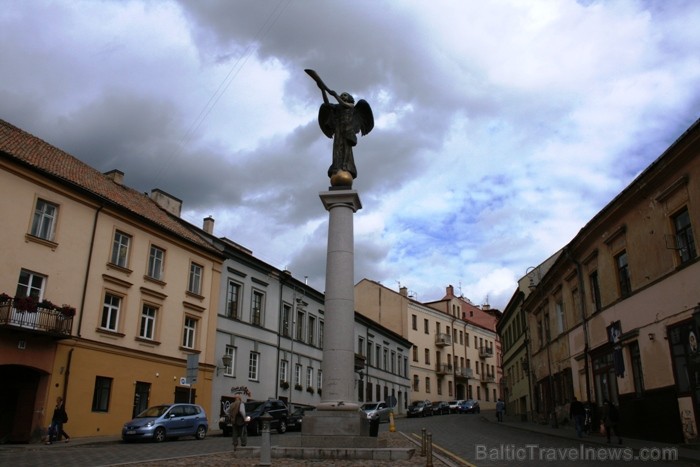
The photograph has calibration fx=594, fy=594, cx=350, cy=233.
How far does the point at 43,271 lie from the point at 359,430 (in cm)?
1508

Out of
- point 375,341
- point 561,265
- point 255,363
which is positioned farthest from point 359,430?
point 375,341

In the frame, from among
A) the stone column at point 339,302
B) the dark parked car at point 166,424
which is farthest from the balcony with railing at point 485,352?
the stone column at point 339,302

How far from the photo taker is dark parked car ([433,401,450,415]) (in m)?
50.7

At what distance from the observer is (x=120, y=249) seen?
2688cm

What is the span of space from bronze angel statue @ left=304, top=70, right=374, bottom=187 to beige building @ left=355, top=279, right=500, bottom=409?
4636 cm

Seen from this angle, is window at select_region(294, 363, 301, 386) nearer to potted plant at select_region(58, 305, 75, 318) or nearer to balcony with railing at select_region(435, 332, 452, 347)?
potted plant at select_region(58, 305, 75, 318)

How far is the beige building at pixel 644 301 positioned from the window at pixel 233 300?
697 inches

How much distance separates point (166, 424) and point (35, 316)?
6.15 m

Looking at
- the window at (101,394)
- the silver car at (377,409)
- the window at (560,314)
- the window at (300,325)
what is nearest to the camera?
the window at (101,394)

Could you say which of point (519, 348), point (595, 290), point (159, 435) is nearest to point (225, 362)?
point (159, 435)

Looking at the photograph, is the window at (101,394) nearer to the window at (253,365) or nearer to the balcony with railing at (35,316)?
the balcony with railing at (35,316)

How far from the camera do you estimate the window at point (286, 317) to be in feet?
125

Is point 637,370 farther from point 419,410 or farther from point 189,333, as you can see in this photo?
point 419,410

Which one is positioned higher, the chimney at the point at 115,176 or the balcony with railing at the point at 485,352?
the chimney at the point at 115,176
